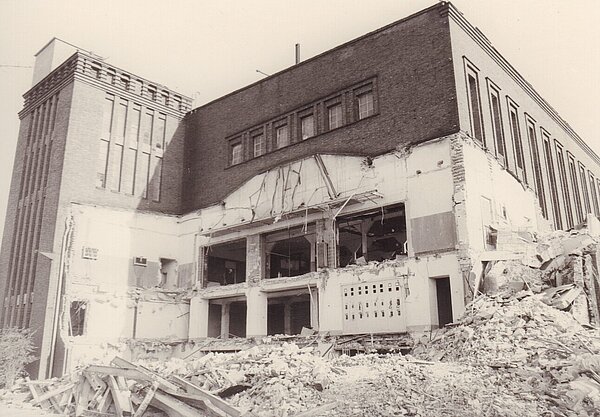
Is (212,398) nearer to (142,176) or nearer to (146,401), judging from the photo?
(146,401)

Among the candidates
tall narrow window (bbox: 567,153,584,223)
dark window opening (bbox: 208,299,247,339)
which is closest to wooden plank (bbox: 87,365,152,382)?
dark window opening (bbox: 208,299,247,339)

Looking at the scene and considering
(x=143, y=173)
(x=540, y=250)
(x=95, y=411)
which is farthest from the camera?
(x=143, y=173)

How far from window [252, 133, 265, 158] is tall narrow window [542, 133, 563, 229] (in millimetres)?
14828

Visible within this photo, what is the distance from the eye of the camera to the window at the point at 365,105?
20.7 metres

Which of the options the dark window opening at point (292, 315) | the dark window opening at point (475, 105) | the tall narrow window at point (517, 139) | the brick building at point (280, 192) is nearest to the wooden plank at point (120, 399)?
the brick building at point (280, 192)

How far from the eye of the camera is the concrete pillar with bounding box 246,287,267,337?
2114 cm

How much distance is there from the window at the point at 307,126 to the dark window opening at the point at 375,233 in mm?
4252

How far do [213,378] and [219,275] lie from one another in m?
16.0

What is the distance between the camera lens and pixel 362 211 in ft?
63.3

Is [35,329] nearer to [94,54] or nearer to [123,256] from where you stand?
[123,256]

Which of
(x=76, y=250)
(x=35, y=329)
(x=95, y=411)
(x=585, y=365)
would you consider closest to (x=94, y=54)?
(x=76, y=250)

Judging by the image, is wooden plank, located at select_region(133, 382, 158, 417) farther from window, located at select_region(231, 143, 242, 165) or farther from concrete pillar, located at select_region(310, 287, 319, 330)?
window, located at select_region(231, 143, 242, 165)

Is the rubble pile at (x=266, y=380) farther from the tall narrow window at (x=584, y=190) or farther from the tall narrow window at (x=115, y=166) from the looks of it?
the tall narrow window at (x=584, y=190)

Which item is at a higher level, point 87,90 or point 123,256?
point 87,90
